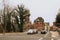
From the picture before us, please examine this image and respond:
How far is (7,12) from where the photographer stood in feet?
316

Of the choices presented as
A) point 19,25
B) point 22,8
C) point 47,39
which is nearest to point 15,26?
point 19,25

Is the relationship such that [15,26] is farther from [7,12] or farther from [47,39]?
[47,39]

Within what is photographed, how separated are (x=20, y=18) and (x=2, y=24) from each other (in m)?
9.12

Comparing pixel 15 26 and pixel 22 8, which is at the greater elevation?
pixel 22 8

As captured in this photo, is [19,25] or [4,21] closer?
[4,21]

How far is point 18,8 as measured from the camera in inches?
4050

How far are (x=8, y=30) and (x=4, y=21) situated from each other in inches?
262

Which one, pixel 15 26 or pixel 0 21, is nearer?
pixel 0 21

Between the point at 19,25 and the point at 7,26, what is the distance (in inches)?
A: 278

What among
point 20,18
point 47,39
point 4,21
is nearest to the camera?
point 47,39

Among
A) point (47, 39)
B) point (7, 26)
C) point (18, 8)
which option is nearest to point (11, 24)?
point (7, 26)

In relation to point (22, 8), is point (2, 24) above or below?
below

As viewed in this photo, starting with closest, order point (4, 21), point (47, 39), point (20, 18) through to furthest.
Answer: point (47, 39) → point (4, 21) → point (20, 18)

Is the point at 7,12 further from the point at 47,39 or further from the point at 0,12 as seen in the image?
the point at 47,39
